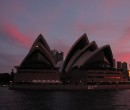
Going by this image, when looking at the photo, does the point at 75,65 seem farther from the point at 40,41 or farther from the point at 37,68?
the point at 40,41

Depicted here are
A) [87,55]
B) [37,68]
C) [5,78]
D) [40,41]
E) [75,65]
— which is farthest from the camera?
[5,78]

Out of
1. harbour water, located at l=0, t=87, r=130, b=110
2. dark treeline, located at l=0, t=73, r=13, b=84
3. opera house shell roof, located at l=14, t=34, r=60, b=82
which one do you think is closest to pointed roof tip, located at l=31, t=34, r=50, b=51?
opera house shell roof, located at l=14, t=34, r=60, b=82

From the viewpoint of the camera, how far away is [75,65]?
128m

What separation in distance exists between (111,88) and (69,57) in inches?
895

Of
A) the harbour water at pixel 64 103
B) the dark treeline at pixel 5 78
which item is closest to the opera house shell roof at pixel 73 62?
the harbour water at pixel 64 103

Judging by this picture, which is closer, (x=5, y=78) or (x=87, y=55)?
(x=87, y=55)

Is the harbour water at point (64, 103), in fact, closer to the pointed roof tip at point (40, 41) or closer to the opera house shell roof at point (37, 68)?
the pointed roof tip at point (40, 41)

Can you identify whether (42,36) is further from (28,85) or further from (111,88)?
(111,88)

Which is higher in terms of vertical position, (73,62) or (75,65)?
(73,62)

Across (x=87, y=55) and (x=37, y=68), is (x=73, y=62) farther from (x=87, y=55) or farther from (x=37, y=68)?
(x=37, y=68)

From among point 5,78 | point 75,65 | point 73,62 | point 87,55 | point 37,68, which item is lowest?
point 5,78

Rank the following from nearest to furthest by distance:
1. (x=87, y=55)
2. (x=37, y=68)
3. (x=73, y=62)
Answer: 1. (x=37, y=68)
2. (x=87, y=55)
3. (x=73, y=62)

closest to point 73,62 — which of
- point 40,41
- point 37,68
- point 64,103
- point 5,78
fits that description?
point 37,68

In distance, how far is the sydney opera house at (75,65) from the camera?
120m
